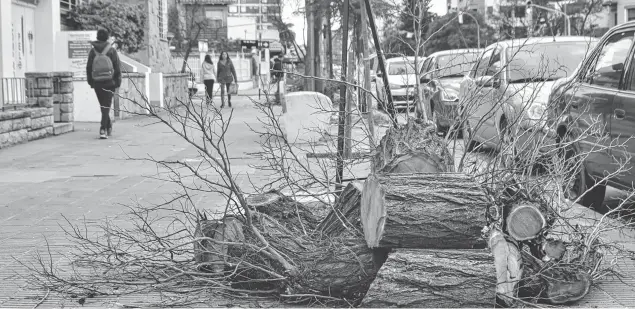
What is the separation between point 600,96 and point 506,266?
163 inches

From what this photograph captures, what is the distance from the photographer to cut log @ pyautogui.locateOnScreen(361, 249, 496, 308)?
18.0 feet

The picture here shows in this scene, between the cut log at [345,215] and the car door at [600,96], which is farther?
the car door at [600,96]

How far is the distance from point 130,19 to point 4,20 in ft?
33.2

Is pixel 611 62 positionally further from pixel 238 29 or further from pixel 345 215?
pixel 238 29

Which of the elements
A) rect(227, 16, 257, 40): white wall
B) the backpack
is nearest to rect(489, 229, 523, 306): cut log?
the backpack

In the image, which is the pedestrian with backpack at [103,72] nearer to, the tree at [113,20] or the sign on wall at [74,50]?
the sign on wall at [74,50]

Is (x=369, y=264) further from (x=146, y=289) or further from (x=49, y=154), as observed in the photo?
(x=49, y=154)

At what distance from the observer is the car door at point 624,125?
8594 millimetres

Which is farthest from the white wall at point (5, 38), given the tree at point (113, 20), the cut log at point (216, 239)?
the cut log at point (216, 239)

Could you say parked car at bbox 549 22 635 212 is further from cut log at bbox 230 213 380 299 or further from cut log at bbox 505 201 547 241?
cut log at bbox 230 213 380 299

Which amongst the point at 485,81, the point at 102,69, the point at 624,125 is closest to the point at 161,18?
the point at 102,69

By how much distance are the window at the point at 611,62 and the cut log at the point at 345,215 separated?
3620 mm

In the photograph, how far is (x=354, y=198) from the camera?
255 inches

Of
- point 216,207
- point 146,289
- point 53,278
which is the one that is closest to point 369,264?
point 146,289
